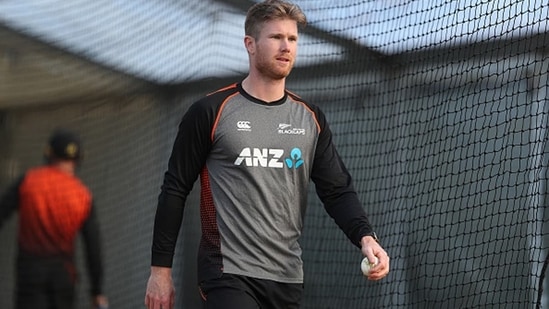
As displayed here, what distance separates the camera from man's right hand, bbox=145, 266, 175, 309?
390 centimetres

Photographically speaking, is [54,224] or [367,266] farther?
[54,224]

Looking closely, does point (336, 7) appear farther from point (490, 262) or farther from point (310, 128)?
point (310, 128)

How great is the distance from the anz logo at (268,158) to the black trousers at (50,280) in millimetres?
2900

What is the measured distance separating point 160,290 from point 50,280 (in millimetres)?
2799

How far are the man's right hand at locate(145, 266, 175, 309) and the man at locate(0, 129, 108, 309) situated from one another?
258 cm

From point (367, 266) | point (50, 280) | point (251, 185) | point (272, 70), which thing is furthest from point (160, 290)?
point (50, 280)

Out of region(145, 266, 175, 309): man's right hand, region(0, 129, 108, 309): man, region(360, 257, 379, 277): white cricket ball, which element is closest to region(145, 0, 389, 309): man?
region(145, 266, 175, 309): man's right hand

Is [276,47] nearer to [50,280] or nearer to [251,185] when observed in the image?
[251,185]

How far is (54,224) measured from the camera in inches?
258

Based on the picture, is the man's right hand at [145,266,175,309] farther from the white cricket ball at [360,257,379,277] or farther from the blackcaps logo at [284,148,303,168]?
the white cricket ball at [360,257,379,277]

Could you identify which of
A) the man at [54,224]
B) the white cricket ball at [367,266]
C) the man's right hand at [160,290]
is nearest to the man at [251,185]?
the man's right hand at [160,290]

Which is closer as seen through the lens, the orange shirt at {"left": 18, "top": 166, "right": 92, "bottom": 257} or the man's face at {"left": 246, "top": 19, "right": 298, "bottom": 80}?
the man's face at {"left": 246, "top": 19, "right": 298, "bottom": 80}

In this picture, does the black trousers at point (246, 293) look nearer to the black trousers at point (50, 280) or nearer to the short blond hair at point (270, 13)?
the short blond hair at point (270, 13)

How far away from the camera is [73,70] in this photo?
8641mm
